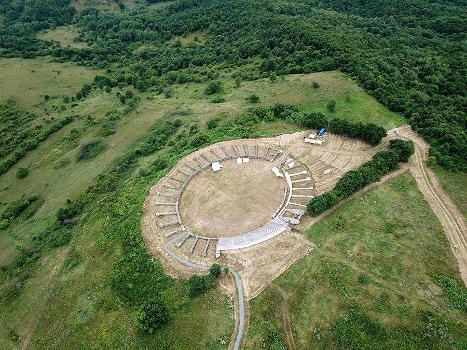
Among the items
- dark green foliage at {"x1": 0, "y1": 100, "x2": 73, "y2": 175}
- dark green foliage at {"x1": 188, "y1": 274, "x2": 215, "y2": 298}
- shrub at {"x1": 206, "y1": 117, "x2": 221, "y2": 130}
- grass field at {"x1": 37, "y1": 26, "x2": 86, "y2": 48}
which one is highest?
dark green foliage at {"x1": 188, "y1": 274, "x2": 215, "y2": 298}

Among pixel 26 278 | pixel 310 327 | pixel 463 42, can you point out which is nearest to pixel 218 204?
pixel 310 327

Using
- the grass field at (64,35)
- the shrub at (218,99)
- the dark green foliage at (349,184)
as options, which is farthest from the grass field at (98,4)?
the dark green foliage at (349,184)

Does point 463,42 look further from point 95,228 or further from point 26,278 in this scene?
point 26,278

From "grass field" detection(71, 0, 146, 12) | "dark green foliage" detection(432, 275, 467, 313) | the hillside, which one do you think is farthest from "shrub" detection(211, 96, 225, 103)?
"grass field" detection(71, 0, 146, 12)

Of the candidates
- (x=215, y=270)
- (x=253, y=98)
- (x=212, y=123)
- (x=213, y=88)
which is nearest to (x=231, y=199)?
(x=215, y=270)

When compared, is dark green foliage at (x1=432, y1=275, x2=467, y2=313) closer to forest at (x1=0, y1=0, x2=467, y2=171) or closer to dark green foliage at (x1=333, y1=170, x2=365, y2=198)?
dark green foliage at (x1=333, y1=170, x2=365, y2=198)
